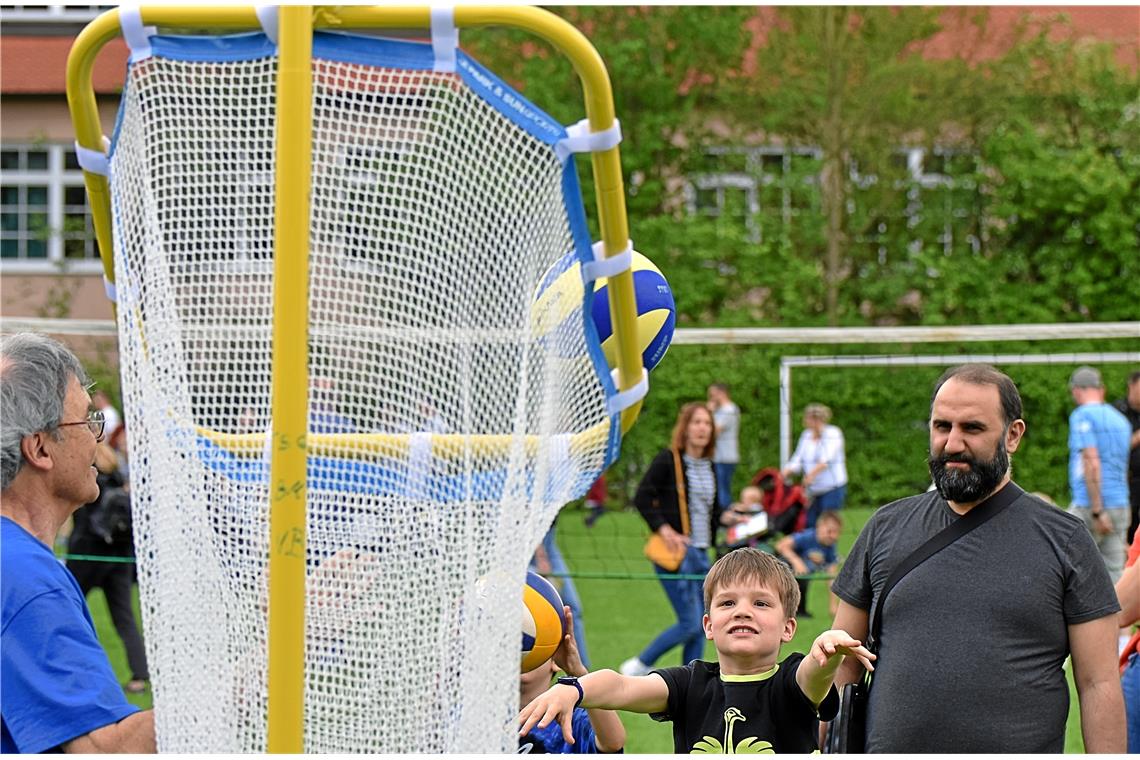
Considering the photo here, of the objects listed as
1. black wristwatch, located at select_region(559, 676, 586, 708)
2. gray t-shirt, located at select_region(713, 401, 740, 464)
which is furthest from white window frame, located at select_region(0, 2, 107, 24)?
black wristwatch, located at select_region(559, 676, 586, 708)

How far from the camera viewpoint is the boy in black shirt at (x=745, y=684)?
3.36 meters

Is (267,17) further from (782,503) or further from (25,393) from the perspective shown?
(782,503)

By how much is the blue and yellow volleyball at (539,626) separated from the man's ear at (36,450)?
1.03 meters

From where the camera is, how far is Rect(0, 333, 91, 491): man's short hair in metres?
2.66

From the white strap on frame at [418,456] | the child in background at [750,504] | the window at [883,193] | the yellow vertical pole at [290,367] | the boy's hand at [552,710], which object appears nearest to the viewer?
the yellow vertical pole at [290,367]

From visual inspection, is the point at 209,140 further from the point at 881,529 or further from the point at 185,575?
the point at 881,529

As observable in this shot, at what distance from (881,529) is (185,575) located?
207cm

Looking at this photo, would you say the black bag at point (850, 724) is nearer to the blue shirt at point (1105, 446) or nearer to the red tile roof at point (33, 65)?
the blue shirt at point (1105, 446)

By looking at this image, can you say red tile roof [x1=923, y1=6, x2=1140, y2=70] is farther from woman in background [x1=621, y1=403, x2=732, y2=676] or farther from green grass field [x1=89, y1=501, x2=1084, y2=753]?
woman in background [x1=621, y1=403, x2=732, y2=676]

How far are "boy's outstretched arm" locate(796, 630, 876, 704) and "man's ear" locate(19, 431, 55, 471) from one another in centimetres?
167

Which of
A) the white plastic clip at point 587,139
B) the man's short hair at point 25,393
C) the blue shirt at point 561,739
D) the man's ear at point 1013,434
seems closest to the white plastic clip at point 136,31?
the white plastic clip at point 587,139

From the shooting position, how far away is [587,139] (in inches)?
81.9

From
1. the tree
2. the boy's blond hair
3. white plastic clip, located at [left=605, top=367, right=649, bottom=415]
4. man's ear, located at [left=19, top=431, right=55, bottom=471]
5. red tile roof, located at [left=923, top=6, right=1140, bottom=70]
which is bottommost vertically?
the boy's blond hair

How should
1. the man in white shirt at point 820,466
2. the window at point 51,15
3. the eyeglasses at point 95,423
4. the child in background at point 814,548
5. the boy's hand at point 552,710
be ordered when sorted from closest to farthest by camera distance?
the eyeglasses at point 95,423, the boy's hand at point 552,710, the child in background at point 814,548, the man in white shirt at point 820,466, the window at point 51,15
